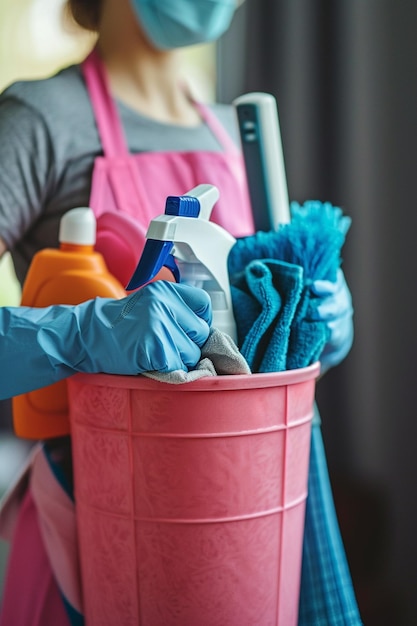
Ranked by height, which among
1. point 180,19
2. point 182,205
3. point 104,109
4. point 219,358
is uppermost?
point 180,19

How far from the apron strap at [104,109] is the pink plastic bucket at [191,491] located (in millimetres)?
334

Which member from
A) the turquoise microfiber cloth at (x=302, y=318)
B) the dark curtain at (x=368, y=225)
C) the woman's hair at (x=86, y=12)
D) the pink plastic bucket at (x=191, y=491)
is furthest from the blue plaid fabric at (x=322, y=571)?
the woman's hair at (x=86, y=12)

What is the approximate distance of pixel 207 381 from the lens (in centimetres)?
56

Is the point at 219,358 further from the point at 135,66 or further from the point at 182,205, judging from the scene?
the point at 135,66

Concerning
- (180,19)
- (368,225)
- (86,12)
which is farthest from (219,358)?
(368,225)

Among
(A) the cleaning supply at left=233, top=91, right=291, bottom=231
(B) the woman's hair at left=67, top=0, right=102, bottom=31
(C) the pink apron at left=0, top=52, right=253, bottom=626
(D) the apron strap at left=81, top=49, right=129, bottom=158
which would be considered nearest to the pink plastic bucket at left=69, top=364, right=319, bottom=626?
(C) the pink apron at left=0, top=52, right=253, bottom=626

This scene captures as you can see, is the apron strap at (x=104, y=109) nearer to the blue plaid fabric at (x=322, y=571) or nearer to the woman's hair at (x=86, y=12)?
the woman's hair at (x=86, y=12)

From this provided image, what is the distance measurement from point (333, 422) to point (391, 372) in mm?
142

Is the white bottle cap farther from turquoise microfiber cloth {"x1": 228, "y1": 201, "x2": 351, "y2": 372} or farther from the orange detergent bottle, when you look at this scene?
turquoise microfiber cloth {"x1": 228, "y1": 201, "x2": 351, "y2": 372}

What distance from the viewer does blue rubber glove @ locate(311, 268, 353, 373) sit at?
25.7 inches

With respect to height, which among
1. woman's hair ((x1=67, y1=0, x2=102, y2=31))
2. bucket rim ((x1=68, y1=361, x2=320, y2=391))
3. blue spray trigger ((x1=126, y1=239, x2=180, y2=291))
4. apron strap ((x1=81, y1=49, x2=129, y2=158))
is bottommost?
bucket rim ((x1=68, y1=361, x2=320, y2=391))

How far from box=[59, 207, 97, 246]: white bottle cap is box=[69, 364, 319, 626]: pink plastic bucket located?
0.14 meters

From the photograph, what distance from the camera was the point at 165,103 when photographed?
0.96 metres

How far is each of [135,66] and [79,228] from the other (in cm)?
34
